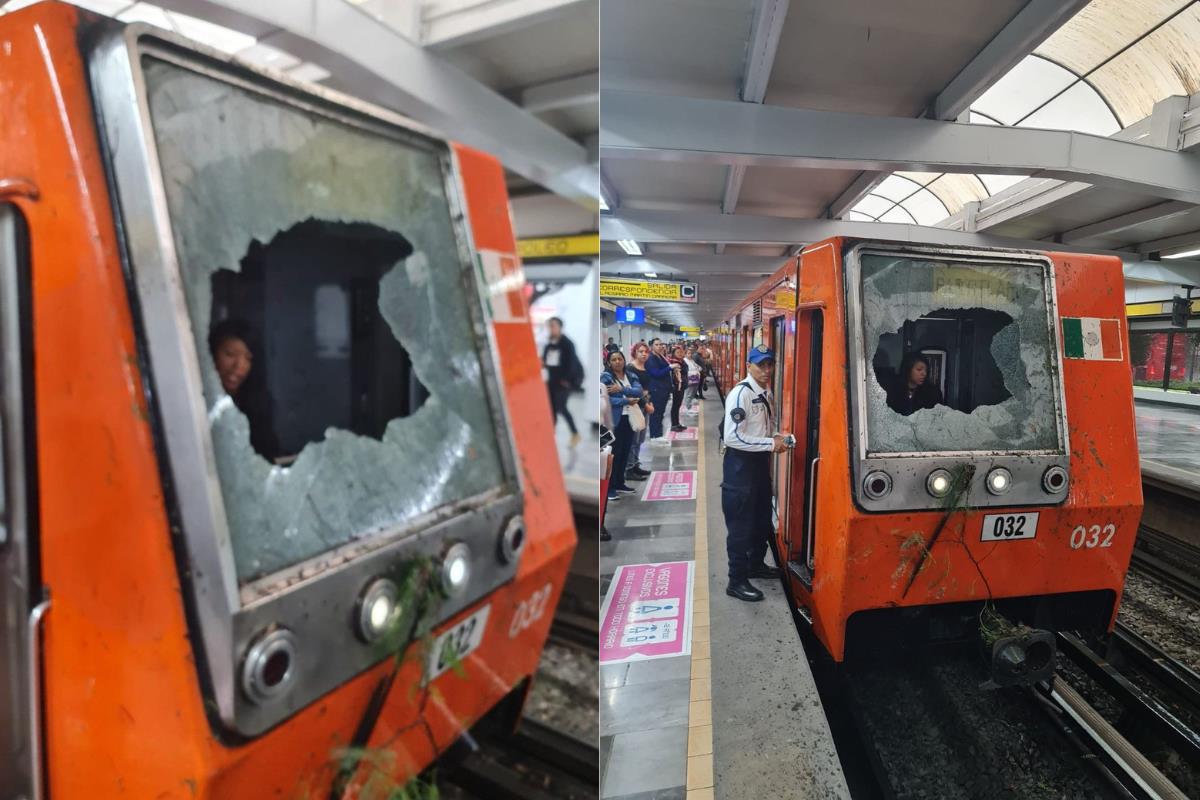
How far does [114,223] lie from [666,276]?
1.12 m

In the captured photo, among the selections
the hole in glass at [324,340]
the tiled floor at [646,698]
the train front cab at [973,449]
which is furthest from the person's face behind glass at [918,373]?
the hole in glass at [324,340]

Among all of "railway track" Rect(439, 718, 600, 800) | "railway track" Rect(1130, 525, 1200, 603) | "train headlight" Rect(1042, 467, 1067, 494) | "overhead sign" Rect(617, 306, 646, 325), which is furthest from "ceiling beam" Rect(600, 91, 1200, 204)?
"railway track" Rect(1130, 525, 1200, 603)

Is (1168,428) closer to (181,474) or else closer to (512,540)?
(512,540)

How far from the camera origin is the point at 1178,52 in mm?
937

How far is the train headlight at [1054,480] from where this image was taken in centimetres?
126

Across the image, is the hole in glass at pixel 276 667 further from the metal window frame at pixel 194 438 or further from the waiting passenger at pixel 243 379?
the waiting passenger at pixel 243 379

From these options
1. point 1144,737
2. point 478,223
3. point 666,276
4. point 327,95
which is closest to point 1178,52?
point 666,276

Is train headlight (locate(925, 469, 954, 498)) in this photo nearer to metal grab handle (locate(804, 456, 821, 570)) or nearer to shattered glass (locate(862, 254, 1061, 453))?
shattered glass (locate(862, 254, 1061, 453))

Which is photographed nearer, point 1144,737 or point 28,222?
point 28,222

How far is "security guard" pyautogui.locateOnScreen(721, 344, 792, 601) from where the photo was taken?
4.58 ft

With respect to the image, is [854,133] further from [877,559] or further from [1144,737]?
[1144,737]

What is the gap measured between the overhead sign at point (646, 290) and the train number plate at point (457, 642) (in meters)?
0.65

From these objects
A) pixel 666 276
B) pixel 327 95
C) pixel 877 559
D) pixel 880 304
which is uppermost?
pixel 327 95

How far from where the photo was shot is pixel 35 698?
72cm
